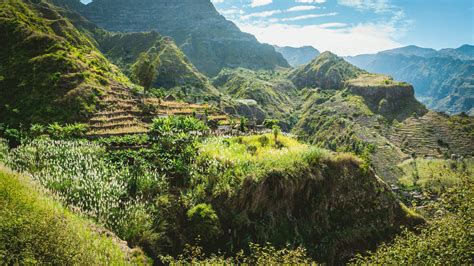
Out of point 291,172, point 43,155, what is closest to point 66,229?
point 43,155

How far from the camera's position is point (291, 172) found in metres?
27.4

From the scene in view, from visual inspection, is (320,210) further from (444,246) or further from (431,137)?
(431,137)

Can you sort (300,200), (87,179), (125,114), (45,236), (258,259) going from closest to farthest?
(45,236) < (258,259) < (87,179) < (300,200) < (125,114)

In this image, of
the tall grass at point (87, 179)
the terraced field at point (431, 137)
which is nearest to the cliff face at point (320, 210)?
the tall grass at point (87, 179)

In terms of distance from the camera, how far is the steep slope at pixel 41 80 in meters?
46.3

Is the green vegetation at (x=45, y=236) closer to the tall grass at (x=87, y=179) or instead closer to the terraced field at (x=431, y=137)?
the tall grass at (x=87, y=179)

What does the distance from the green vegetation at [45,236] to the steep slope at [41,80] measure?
108 feet

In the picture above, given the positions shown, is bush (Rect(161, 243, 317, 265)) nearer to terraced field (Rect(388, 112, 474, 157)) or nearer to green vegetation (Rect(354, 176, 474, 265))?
green vegetation (Rect(354, 176, 474, 265))

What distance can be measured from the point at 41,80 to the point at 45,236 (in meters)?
48.4

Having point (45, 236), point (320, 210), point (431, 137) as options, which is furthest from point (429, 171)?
point (45, 236)

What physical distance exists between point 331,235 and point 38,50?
60.9 m

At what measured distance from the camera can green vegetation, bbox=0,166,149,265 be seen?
12180 millimetres

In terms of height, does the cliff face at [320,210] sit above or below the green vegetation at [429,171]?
above

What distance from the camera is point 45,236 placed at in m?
12.6
